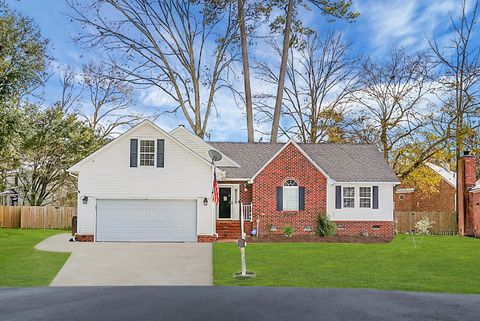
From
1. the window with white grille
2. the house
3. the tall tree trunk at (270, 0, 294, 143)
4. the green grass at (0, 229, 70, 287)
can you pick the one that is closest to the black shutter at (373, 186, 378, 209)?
the house

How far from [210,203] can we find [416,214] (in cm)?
1636

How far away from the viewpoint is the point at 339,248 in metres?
20.9

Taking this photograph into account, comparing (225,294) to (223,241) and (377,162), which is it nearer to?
(223,241)

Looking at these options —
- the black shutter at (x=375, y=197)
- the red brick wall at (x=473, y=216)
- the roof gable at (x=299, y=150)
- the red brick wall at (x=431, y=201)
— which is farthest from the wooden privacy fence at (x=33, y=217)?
the red brick wall at (x=431, y=201)

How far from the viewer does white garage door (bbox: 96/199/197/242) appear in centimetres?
2312

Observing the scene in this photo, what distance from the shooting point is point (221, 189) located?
2700cm

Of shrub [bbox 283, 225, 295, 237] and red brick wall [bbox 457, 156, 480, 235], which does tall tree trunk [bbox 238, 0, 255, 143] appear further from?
red brick wall [bbox 457, 156, 480, 235]

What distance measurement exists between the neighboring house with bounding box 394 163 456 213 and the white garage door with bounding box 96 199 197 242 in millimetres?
22911

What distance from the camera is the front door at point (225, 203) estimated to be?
26938mm

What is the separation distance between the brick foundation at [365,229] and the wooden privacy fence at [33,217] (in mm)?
18914

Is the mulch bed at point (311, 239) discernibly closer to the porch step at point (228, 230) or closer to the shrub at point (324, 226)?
the shrub at point (324, 226)

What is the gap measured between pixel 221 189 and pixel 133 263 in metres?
10.9

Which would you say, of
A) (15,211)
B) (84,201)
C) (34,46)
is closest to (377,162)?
(84,201)

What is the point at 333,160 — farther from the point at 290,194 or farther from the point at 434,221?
the point at 434,221
